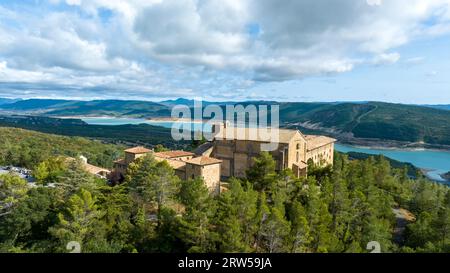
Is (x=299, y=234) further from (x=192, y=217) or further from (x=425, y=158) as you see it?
(x=425, y=158)

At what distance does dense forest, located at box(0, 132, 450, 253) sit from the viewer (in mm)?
25984

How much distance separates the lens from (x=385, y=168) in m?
54.5

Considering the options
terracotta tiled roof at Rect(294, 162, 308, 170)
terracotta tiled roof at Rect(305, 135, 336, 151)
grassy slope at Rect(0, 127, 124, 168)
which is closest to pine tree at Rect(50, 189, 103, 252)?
terracotta tiled roof at Rect(294, 162, 308, 170)

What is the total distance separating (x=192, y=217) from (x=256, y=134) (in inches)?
950

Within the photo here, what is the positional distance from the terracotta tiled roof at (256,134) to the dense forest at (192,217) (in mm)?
9471

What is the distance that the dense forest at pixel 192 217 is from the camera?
2598cm

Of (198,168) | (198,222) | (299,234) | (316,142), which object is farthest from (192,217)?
(316,142)

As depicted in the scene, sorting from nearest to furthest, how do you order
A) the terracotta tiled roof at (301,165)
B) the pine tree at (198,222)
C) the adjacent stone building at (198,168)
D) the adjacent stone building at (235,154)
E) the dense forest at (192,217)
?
Result: the pine tree at (198,222) → the dense forest at (192,217) → the adjacent stone building at (198,168) → the adjacent stone building at (235,154) → the terracotta tiled roof at (301,165)

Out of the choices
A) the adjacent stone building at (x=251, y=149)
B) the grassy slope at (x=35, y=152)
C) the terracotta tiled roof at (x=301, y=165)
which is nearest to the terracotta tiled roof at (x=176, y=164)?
the adjacent stone building at (x=251, y=149)

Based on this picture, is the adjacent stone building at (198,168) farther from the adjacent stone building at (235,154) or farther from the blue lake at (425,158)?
the blue lake at (425,158)

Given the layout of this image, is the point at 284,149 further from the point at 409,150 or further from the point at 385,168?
the point at 409,150

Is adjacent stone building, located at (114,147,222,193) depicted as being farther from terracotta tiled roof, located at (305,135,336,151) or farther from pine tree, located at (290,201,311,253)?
terracotta tiled roof, located at (305,135,336,151)

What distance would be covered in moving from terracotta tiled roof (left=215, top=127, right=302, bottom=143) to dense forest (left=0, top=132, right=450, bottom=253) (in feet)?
31.1

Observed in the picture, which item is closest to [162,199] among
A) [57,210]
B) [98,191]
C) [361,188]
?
[98,191]
